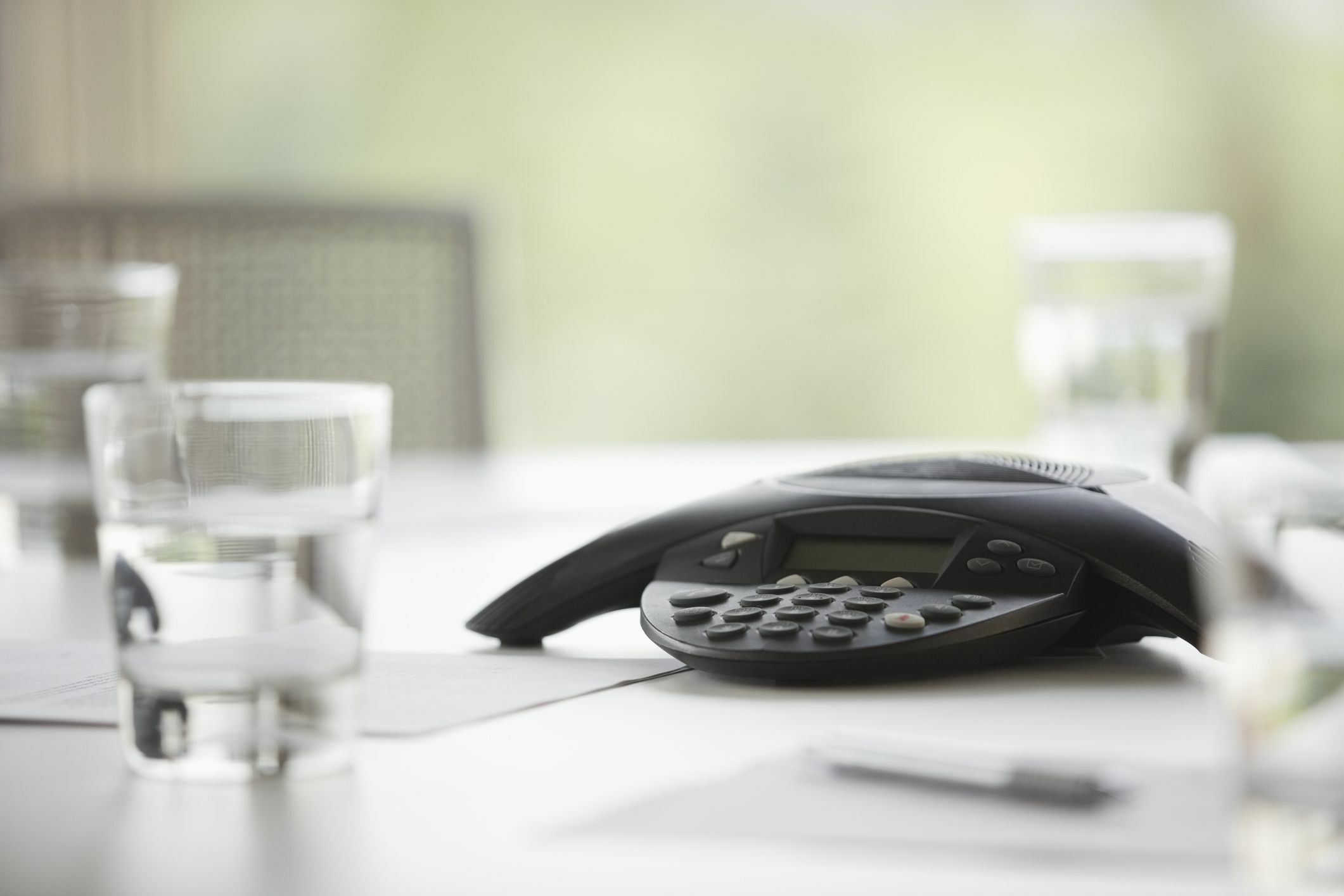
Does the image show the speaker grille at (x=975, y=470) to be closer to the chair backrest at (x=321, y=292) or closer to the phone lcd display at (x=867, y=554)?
the phone lcd display at (x=867, y=554)

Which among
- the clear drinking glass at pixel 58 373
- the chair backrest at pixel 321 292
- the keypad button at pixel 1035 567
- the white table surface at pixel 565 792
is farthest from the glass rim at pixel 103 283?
the chair backrest at pixel 321 292

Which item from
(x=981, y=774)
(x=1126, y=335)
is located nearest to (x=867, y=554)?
(x=981, y=774)

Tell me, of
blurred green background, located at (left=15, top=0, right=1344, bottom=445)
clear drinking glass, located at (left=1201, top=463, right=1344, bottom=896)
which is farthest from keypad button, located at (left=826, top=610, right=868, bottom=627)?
blurred green background, located at (left=15, top=0, right=1344, bottom=445)

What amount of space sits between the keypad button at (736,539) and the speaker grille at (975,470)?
7cm

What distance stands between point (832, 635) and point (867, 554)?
0.28 feet

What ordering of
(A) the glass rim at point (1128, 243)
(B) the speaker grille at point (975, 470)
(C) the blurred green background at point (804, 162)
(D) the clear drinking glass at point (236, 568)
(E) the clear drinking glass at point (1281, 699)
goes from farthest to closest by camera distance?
(C) the blurred green background at point (804, 162) < (A) the glass rim at point (1128, 243) < (B) the speaker grille at point (975, 470) < (D) the clear drinking glass at point (236, 568) < (E) the clear drinking glass at point (1281, 699)

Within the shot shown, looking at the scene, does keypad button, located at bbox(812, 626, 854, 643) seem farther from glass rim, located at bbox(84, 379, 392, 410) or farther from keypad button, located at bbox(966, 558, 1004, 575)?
glass rim, located at bbox(84, 379, 392, 410)

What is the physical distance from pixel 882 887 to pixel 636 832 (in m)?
0.07

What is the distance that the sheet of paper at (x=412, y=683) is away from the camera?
1.82ft

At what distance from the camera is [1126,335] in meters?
1.13

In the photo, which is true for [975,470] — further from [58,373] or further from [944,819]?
[58,373]

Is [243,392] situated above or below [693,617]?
above

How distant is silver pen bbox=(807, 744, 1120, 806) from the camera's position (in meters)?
0.41

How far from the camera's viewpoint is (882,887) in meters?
0.36
